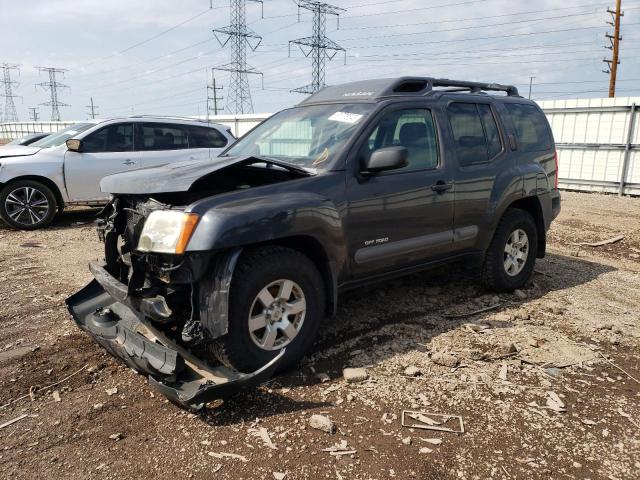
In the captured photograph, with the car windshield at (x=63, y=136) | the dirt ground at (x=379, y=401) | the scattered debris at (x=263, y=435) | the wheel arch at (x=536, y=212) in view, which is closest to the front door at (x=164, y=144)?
the car windshield at (x=63, y=136)

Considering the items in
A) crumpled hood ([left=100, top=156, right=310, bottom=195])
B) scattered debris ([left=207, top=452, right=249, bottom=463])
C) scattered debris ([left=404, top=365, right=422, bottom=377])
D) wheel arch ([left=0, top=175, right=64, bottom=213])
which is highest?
crumpled hood ([left=100, top=156, right=310, bottom=195])

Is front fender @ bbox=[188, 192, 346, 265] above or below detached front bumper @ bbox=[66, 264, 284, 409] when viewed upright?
above

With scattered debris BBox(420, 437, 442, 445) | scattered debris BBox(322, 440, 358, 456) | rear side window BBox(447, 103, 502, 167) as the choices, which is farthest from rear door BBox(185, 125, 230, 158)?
scattered debris BBox(420, 437, 442, 445)

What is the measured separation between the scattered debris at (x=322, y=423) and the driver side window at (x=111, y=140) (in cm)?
740

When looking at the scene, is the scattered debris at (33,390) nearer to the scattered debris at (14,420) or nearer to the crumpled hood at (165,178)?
the scattered debris at (14,420)

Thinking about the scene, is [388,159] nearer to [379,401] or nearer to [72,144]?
[379,401]

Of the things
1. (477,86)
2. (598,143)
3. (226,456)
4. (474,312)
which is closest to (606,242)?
(477,86)

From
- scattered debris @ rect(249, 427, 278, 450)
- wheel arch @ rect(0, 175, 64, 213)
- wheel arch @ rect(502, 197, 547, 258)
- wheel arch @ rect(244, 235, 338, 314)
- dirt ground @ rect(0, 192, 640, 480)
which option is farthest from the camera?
wheel arch @ rect(0, 175, 64, 213)

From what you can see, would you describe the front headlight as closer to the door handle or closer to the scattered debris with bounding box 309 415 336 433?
the scattered debris with bounding box 309 415 336 433

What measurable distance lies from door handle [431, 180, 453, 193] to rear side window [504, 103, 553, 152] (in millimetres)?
1363

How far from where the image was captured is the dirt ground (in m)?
2.68

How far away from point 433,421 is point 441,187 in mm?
2091

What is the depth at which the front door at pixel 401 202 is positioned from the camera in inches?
153

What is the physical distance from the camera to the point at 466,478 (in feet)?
8.43
